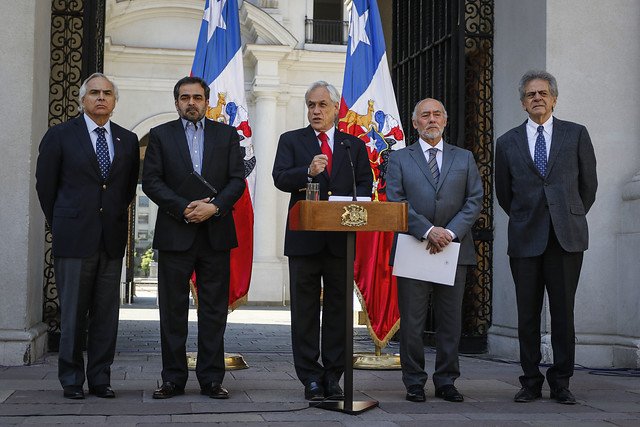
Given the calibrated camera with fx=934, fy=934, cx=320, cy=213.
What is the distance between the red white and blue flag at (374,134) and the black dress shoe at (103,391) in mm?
2655

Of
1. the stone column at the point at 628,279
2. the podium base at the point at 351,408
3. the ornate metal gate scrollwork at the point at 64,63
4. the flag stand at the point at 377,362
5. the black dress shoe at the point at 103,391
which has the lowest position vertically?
the flag stand at the point at 377,362

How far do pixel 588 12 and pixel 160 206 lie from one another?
4328mm

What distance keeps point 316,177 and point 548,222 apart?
146 centimetres

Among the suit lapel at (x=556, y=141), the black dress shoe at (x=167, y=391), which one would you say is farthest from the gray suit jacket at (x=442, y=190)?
the black dress shoe at (x=167, y=391)

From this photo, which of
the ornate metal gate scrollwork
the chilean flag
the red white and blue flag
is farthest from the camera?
the ornate metal gate scrollwork

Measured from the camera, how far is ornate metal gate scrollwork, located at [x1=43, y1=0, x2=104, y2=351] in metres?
8.35

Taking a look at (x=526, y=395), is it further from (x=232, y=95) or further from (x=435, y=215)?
(x=232, y=95)

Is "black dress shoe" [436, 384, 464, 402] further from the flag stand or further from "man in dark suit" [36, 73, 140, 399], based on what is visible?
"man in dark suit" [36, 73, 140, 399]

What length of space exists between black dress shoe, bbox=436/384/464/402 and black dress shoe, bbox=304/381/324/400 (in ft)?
2.41

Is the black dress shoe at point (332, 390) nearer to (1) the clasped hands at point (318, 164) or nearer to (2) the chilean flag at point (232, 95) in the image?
(1) the clasped hands at point (318, 164)

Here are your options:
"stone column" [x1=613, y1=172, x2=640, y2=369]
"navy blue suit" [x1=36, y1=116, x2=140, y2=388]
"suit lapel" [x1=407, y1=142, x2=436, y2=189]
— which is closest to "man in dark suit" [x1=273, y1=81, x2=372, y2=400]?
"suit lapel" [x1=407, y1=142, x2=436, y2=189]

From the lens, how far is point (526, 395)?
5.70 m

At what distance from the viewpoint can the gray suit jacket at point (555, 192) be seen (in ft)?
18.9

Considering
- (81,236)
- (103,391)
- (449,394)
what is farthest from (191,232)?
(449,394)
